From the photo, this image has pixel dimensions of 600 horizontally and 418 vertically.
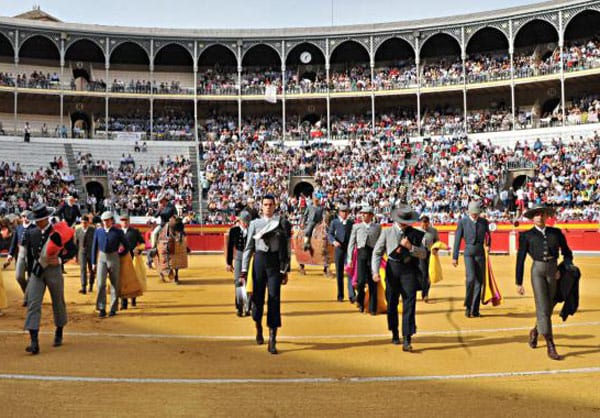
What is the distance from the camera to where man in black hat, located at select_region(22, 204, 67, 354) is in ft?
26.0

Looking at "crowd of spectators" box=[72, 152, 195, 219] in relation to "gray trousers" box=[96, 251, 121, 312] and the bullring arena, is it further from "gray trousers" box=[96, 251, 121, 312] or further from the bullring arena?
"gray trousers" box=[96, 251, 121, 312]

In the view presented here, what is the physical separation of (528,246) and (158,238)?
11170 mm

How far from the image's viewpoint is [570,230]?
87.2ft

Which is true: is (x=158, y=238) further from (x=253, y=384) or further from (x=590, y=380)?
(x=590, y=380)

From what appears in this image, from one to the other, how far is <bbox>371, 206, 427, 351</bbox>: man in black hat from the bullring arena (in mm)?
351

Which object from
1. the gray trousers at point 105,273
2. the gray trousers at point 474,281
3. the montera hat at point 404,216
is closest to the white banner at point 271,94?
the gray trousers at point 105,273

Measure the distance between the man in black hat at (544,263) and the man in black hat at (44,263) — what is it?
18.6 feet

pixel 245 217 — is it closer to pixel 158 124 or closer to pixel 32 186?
pixel 32 186

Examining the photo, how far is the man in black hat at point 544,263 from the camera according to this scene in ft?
23.6

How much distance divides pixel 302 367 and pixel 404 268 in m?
1.91

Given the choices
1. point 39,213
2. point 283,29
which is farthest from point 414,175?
point 39,213

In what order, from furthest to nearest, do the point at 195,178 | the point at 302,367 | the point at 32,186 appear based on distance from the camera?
the point at 195,178 < the point at 32,186 < the point at 302,367

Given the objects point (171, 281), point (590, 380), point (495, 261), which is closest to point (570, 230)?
point (495, 261)

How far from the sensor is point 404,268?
7906 millimetres
